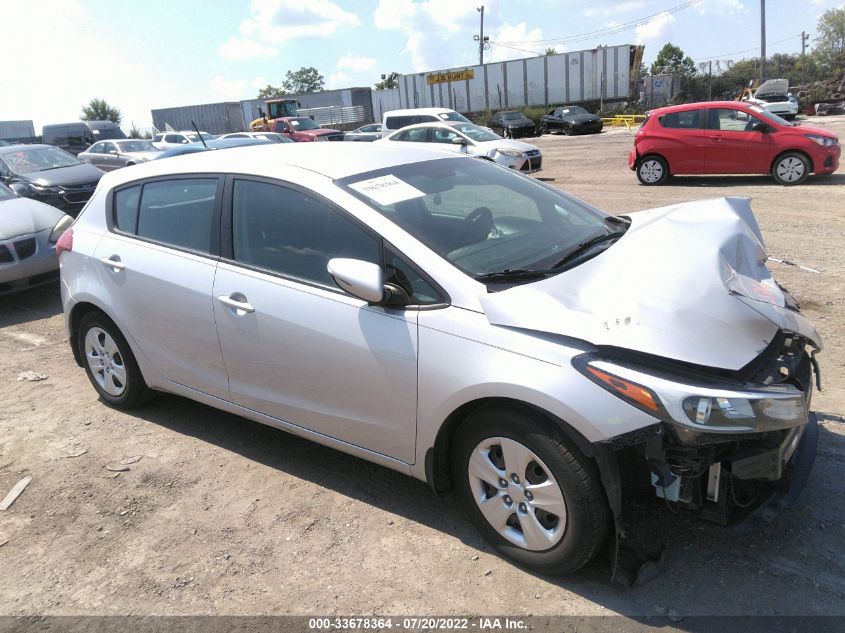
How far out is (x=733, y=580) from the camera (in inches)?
103

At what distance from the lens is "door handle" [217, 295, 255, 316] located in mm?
3328

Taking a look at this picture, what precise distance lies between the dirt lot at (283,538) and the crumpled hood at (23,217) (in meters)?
3.28

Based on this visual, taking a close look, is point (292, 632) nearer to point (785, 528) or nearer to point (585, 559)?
point (585, 559)

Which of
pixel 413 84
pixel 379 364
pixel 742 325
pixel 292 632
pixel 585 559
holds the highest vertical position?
pixel 413 84

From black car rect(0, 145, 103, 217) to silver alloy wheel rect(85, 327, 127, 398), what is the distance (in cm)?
853

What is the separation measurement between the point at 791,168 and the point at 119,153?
680 inches

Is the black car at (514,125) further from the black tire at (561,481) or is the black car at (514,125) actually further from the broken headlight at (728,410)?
the broken headlight at (728,410)

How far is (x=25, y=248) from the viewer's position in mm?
7184

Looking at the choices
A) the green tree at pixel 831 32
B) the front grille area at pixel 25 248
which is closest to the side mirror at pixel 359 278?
the front grille area at pixel 25 248

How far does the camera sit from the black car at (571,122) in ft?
111

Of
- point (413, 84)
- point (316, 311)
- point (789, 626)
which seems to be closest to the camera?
point (789, 626)

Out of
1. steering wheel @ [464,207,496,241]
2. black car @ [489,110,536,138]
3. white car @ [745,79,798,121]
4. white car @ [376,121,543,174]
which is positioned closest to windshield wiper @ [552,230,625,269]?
steering wheel @ [464,207,496,241]

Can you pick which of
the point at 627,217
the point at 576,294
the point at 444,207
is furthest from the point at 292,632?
the point at 627,217

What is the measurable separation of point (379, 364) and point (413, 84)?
161 ft
